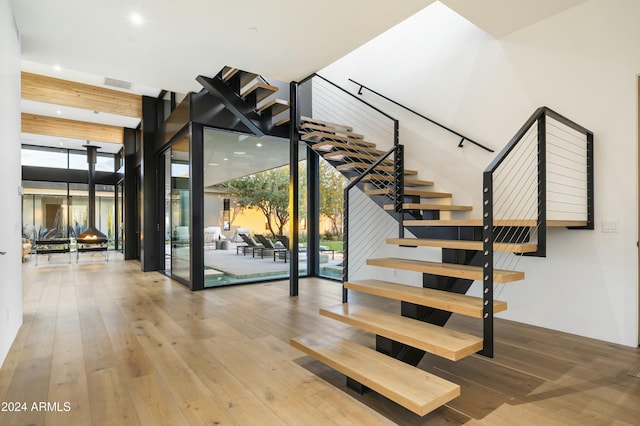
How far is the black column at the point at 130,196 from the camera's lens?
9.52 m

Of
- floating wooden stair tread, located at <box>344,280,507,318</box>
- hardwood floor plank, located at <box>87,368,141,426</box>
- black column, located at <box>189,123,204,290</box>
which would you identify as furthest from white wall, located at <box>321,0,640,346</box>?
hardwood floor plank, located at <box>87,368,141,426</box>

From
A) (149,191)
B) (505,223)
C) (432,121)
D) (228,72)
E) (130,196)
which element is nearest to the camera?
(505,223)

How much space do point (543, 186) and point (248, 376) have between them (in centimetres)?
266

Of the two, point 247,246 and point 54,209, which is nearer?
point 247,246

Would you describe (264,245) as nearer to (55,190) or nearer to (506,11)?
(506,11)

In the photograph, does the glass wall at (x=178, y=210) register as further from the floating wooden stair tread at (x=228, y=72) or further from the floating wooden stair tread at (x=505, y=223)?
the floating wooden stair tread at (x=505, y=223)

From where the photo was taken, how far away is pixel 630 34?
123 inches

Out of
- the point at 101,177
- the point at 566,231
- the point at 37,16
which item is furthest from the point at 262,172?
the point at 101,177

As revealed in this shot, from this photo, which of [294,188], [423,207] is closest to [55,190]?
[294,188]

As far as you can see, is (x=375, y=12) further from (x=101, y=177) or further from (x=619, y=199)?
(x=101, y=177)

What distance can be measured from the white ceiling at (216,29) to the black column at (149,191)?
3.05m

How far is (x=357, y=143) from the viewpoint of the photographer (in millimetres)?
5246

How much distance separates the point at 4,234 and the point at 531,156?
5.10 m

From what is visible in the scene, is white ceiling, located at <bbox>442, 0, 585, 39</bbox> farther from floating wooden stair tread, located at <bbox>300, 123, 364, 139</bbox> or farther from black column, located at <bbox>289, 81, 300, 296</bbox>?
black column, located at <bbox>289, 81, 300, 296</bbox>
